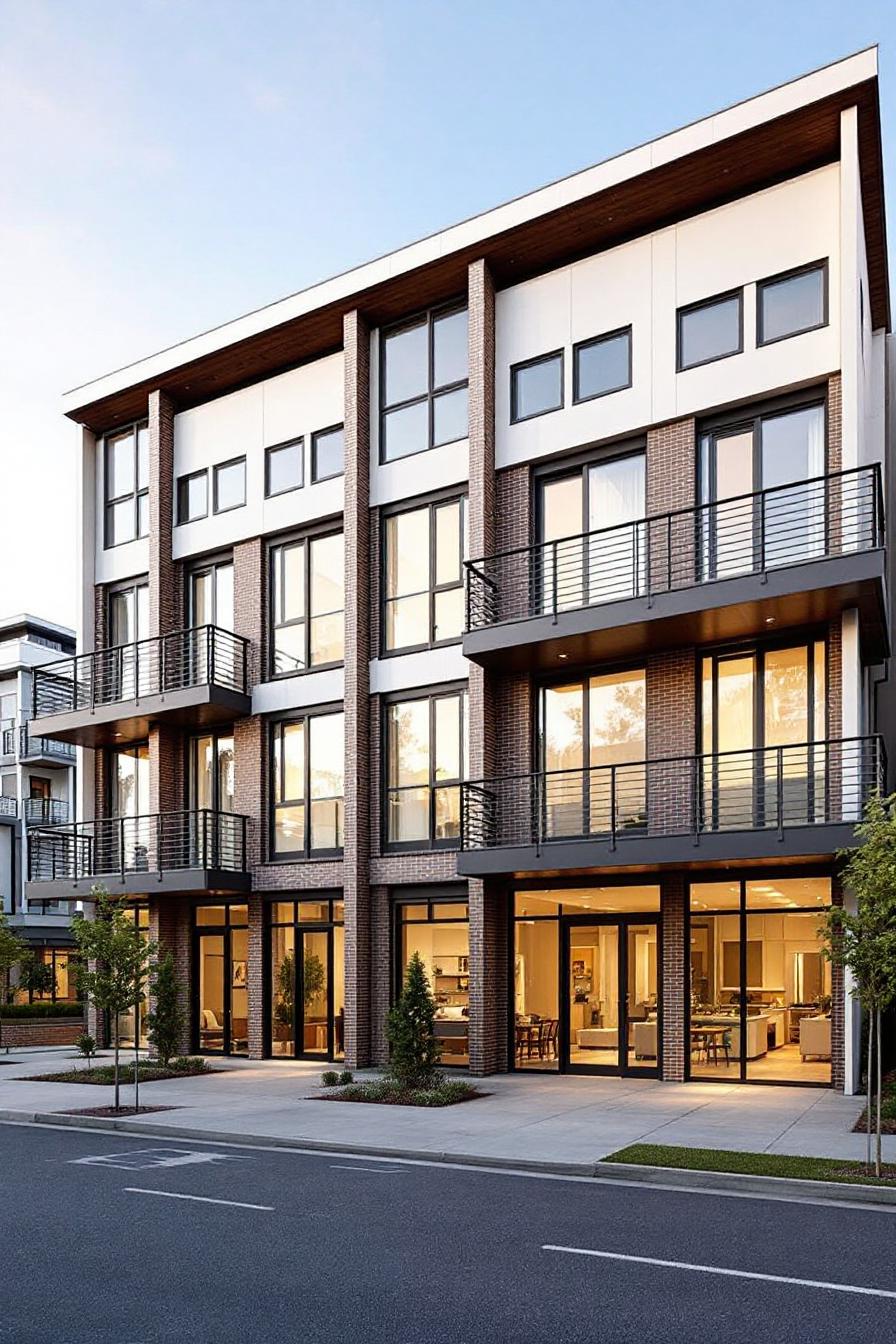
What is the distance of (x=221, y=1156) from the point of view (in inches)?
543

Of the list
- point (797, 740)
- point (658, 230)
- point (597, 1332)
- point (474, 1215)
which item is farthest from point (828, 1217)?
point (658, 230)

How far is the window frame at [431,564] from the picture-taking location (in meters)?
22.2

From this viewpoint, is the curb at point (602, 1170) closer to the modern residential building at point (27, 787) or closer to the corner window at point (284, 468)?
the corner window at point (284, 468)

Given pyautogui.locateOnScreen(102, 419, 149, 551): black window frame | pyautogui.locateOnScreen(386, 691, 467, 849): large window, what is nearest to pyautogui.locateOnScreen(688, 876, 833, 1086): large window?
pyautogui.locateOnScreen(386, 691, 467, 849): large window

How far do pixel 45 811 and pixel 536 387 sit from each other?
33.6 m

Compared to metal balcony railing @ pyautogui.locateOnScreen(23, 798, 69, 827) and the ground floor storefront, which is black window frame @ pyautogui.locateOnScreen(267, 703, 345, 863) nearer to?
the ground floor storefront

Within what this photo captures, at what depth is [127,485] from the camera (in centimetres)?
2803

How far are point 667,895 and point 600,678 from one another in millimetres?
3624

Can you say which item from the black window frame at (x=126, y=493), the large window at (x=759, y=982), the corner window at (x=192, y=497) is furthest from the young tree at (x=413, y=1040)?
the black window frame at (x=126, y=493)

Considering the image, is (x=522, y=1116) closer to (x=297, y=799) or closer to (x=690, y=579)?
(x=690, y=579)

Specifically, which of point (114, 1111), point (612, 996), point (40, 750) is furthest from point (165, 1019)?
point (40, 750)

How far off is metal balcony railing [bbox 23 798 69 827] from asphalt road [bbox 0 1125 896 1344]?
37198mm

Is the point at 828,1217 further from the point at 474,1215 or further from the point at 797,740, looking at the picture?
the point at 797,740

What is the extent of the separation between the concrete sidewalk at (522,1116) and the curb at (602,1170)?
0.19 feet
